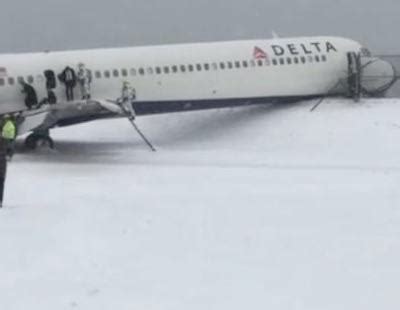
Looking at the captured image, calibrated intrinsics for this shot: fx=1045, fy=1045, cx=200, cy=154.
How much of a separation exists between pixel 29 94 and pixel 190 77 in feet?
18.5

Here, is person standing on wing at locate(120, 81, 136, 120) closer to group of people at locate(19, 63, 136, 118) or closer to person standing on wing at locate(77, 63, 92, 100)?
group of people at locate(19, 63, 136, 118)

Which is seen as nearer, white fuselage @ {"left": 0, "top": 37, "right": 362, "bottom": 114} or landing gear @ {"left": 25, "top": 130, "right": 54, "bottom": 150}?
landing gear @ {"left": 25, "top": 130, "right": 54, "bottom": 150}

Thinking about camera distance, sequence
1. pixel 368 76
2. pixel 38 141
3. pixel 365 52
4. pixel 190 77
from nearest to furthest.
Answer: pixel 38 141, pixel 190 77, pixel 368 76, pixel 365 52

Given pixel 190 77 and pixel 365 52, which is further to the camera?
pixel 365 52

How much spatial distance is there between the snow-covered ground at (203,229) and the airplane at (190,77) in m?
1.47

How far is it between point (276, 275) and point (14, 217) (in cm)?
558

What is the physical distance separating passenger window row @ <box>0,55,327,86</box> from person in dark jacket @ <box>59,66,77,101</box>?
2.07 feet

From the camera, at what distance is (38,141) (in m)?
30.1

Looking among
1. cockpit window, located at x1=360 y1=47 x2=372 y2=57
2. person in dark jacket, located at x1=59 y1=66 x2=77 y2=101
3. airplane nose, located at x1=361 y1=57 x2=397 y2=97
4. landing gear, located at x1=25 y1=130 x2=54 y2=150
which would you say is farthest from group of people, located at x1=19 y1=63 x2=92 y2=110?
cockpit window, located at x1=360 y1=47 x2=372 y2=57

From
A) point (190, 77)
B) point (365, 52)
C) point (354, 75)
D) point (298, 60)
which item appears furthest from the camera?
point (365, 52)

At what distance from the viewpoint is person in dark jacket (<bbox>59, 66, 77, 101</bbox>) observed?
30109 millimetres

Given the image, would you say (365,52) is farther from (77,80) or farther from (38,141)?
(38,141)

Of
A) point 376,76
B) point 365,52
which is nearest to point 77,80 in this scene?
point 365,52

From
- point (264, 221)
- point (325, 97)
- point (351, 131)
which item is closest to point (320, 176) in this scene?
point (264, 221)
